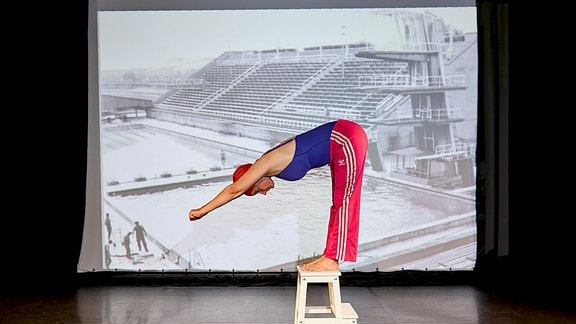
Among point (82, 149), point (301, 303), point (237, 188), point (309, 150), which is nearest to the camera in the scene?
point (237, 188)

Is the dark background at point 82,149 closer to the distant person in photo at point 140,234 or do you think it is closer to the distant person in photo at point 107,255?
the distant person in photo at point 107,255

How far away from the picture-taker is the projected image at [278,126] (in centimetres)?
670

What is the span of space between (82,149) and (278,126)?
1642mm

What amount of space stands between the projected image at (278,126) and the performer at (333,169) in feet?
7.27

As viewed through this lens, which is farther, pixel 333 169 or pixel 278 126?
pixel 278 126

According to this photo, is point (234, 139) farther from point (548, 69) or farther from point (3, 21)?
point (548, 69)

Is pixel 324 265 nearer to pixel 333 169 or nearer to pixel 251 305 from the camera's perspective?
pixel 333 169

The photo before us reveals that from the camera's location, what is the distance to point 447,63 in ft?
22.2

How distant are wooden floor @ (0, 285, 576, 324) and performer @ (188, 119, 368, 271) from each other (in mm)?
1094

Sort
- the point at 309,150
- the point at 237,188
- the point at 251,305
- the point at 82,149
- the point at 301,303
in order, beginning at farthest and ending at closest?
the point at 82,149 → the point at 251,305 → the point at 301,303 → the point at 309,150 → the point at 237,188

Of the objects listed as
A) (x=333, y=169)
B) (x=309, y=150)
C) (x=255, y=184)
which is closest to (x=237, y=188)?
(x=255, y=184)

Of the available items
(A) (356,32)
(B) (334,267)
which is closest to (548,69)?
(A) (356,32)

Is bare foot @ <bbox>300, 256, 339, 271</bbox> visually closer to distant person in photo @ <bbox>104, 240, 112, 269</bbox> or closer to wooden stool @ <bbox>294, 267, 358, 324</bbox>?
wooden stool @ <bbox>294, 267, 358, 324</bbox>

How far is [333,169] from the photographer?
4461mm
